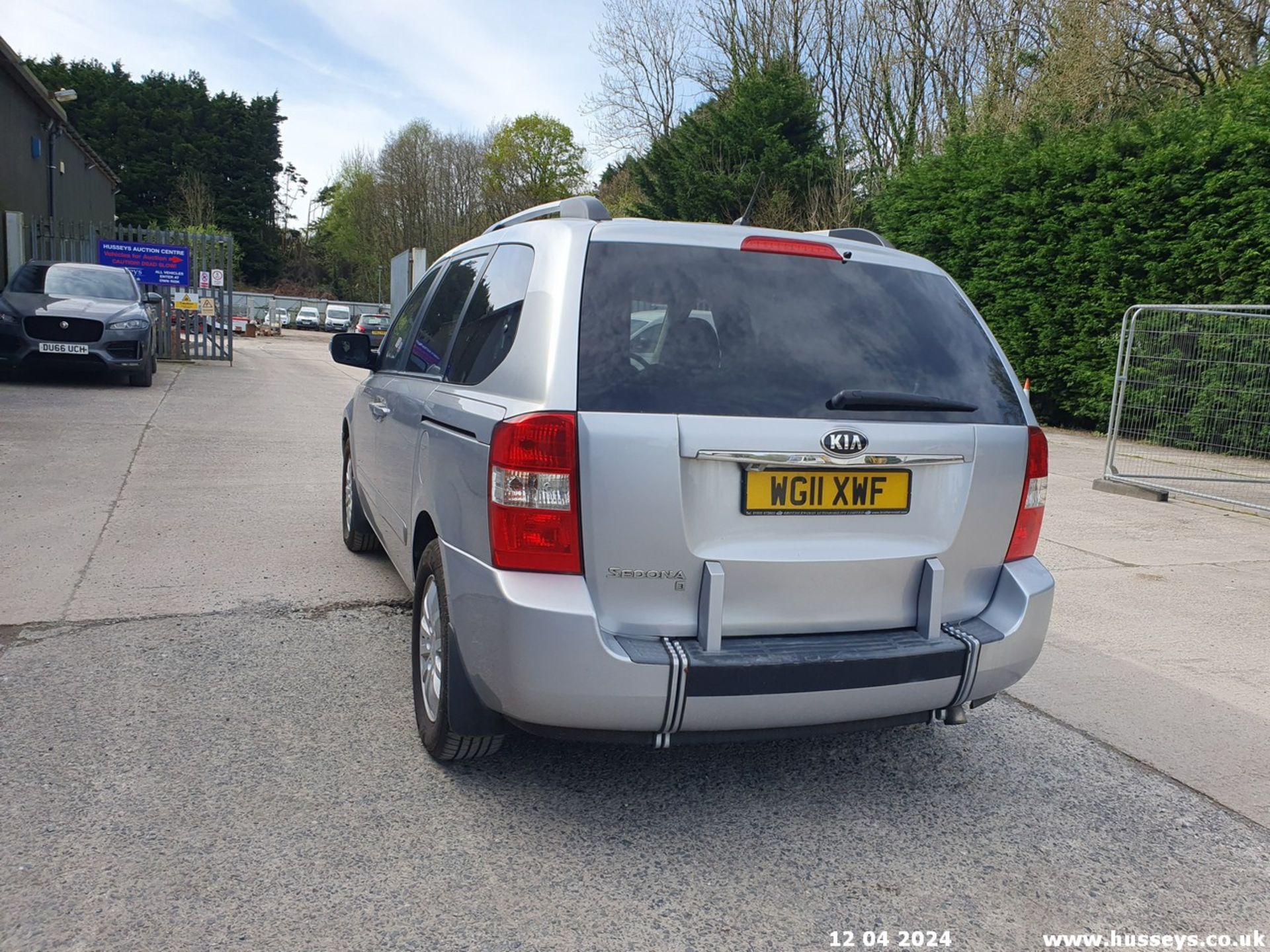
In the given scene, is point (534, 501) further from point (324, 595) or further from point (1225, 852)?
point (324, 595)

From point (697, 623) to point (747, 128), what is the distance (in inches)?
1097

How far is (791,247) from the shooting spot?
301 centimetres

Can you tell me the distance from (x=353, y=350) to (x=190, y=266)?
16.5 metres

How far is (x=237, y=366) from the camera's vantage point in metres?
19.9

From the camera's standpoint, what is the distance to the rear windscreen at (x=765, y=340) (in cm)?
266

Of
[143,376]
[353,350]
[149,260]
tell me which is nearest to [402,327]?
[353,350]

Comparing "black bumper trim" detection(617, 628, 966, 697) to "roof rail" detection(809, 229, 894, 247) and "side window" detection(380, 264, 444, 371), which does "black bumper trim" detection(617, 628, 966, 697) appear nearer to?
"roof rail" detection(809, 229, 894, 247)

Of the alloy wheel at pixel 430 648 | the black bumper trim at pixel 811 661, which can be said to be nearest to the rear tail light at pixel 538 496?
the black bumper trim at pixel 811 661

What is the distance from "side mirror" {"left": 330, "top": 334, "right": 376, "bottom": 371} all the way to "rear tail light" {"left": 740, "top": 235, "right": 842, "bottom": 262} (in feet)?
7.97

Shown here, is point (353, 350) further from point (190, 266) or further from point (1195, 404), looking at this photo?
point (190, 266)

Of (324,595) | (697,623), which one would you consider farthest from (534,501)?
(324,595)

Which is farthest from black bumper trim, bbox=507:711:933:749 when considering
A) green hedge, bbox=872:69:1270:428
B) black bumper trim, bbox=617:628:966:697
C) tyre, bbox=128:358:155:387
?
tyre, bbox=128:358:155:387

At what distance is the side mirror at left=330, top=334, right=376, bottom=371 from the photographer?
189 inches

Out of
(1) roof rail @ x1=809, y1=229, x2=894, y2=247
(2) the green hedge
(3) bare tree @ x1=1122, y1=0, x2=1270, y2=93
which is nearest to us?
(1) roof rail @ x1=809, y1=229, x2=894, y2=247
